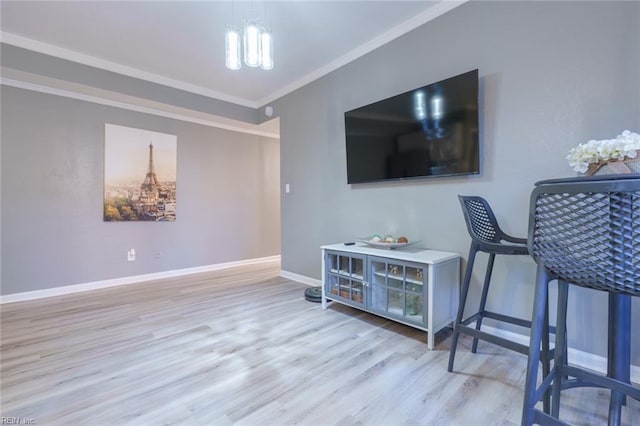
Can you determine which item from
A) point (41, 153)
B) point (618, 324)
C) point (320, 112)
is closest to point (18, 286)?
point (41, 153)

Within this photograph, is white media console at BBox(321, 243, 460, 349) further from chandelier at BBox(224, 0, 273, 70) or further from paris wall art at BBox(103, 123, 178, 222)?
Result: paris wall art at BBox(103, 123, 178, 222)

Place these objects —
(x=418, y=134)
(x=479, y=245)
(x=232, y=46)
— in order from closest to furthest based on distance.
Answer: (x=479, y=245) → (x=232, y=46) → (x=418, y=134)

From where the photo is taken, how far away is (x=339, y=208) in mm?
3078

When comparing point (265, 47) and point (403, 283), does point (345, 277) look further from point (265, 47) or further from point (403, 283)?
point (265, 47)

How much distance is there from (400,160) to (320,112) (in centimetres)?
127

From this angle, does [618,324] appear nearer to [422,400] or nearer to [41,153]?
[422,400]

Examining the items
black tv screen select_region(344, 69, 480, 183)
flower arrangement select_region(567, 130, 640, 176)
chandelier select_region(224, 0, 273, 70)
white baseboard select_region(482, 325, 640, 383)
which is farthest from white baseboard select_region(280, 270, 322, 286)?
flower arrangement select_region(567, 130, 640, 176)

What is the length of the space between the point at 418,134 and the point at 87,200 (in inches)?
145

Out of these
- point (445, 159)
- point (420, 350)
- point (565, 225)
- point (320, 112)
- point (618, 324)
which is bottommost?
point (420, 350)

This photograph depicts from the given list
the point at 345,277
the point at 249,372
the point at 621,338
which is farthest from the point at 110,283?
the point at 621,338

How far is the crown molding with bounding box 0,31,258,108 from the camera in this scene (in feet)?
8.34

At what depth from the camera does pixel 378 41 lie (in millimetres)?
2646

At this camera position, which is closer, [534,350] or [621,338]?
[534,350]

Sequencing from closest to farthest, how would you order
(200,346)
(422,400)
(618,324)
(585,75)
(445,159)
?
1. (618,324)
2. (422,400)
3. (585,75)
4. (200,346)
5. (445,159)
